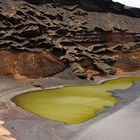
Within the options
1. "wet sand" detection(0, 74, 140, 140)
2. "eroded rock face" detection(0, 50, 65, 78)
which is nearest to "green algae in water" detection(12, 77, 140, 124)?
"wet sand" detection(0, 74, 140, 140)

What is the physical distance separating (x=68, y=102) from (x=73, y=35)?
135ft

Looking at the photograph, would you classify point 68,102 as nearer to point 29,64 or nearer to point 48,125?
point 48,125

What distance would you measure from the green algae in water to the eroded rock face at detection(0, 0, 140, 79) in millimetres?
14459

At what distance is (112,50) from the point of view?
92.2 metres

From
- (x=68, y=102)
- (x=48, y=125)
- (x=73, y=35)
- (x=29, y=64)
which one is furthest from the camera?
(x=73, y=35)

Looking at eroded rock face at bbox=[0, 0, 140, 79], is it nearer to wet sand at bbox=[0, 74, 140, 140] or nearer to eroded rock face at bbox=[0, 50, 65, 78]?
eroded rock face at bbox=[0, 50, 65, 78]

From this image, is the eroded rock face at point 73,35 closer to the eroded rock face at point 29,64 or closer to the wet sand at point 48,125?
the eroded rock face at point 29,64

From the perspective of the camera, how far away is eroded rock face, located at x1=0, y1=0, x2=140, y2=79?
70.4 meters

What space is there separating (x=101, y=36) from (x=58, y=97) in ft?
149

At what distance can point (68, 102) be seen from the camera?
46.5 meters

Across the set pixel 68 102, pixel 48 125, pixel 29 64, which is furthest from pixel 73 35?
pixel 48 125

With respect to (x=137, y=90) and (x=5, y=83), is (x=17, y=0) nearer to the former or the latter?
(x=5, y=83)

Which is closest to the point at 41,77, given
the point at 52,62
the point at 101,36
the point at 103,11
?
the point at 52,62

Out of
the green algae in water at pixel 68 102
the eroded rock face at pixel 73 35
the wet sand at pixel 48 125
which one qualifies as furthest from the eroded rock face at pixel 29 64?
the wet sand at pixel 48 125
